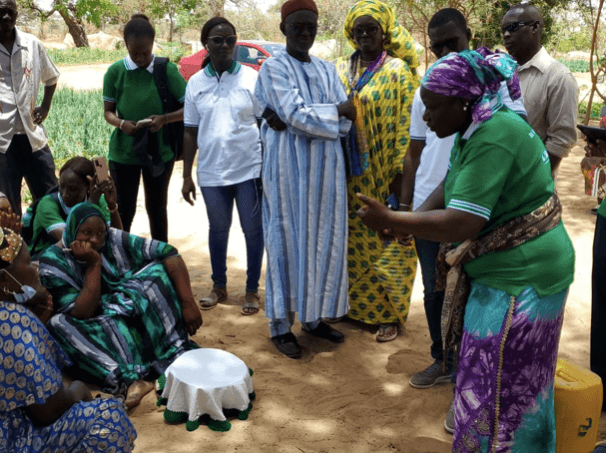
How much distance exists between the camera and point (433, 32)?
11.3 ft

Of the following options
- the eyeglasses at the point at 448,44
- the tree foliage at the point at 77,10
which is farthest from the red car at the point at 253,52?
the tree foliage at the point at 77,10

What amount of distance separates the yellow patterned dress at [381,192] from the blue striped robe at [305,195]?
22 centimetres

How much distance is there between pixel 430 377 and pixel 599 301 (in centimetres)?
102

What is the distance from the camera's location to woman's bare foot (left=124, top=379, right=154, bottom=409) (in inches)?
140

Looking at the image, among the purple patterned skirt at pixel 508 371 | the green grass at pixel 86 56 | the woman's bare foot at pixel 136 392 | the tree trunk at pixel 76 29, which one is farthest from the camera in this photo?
the tree trunk at pixel 76 29

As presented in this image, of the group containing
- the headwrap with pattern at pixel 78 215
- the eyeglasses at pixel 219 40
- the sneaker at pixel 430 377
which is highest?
the eyeglasses at pixel 219 40

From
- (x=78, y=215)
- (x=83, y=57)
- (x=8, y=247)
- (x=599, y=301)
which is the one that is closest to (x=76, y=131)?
(x=78, y=215)

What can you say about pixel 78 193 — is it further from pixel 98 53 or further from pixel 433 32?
pixel 98 53

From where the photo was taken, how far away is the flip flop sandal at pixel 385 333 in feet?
14.5

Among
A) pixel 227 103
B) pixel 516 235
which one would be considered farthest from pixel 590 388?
pixel 227 103

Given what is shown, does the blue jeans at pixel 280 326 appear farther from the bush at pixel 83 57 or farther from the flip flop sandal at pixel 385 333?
the bush at pixel 83 57

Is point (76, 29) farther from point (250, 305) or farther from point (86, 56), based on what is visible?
point (250, 305)

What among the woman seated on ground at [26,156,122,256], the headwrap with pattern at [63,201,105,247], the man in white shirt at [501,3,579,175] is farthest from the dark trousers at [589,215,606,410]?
the woman seated on ground at [26,156,122,256]

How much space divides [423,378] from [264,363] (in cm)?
99
